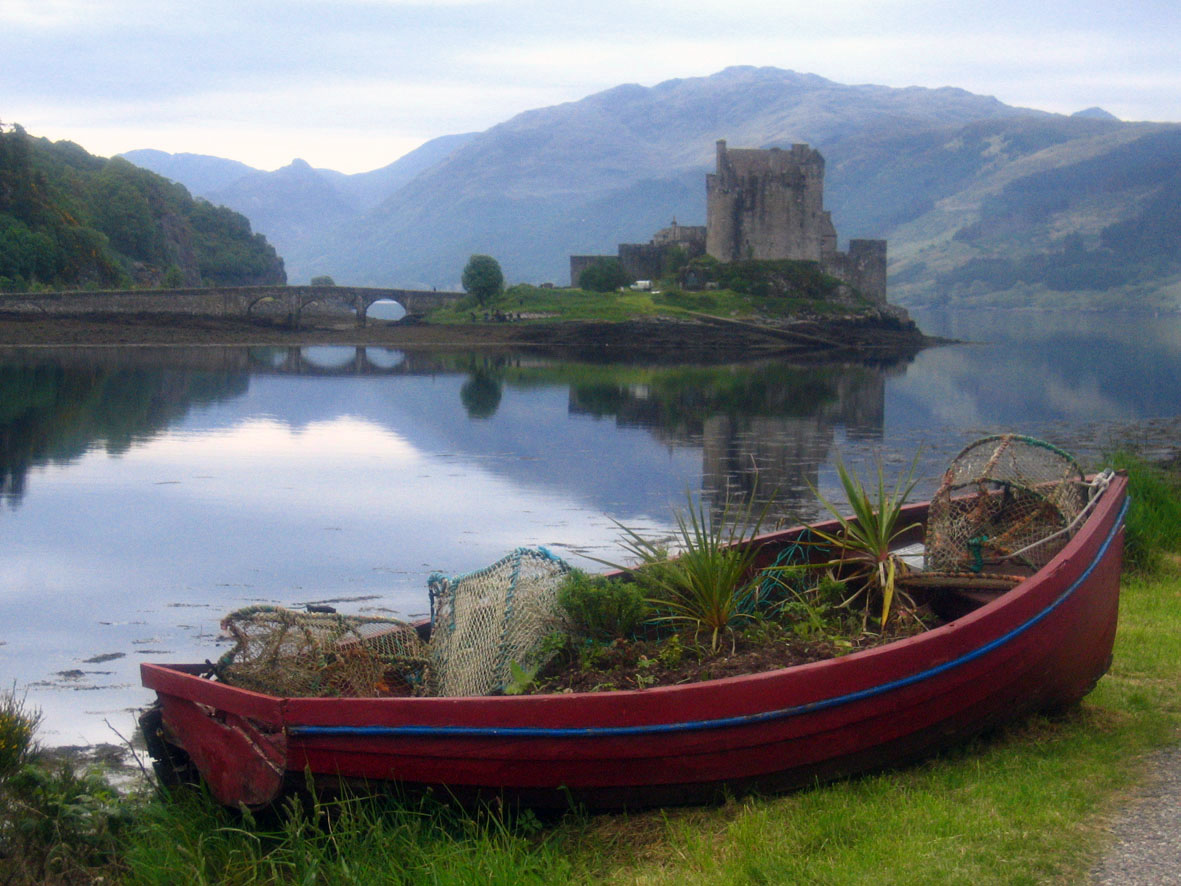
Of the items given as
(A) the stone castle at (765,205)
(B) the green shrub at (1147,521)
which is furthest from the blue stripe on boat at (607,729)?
(A) the stone castle at (765,205)

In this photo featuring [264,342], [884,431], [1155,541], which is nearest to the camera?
[1155,541]

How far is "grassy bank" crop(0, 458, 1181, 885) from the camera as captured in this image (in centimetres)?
484

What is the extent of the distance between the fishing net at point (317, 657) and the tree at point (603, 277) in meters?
63.6

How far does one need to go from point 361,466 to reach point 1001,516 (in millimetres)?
13620

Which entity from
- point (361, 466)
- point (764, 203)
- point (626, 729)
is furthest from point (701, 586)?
point (764, 203)

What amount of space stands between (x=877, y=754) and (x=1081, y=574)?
1621 mm

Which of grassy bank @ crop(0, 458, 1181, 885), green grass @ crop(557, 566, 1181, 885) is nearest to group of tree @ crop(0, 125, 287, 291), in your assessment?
grassy bank @ crop(0, 458, 1181, 885)

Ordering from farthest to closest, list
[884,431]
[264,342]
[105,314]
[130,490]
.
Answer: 1. [264,342]
2. [105,314]
3. [884,431]
4. [130,490]

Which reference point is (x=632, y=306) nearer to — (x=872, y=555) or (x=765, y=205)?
(x=765, y=205)

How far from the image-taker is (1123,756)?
5898 millimetres

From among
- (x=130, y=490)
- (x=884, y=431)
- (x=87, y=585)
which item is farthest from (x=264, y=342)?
(x=87, y=585)

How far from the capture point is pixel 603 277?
69875 mm

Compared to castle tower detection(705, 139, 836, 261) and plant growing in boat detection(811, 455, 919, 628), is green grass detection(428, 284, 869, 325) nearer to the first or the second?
castle tower detection(705, 139, 836, 261)

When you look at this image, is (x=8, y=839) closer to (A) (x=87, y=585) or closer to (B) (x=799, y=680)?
(B) (x=799, y=680)
